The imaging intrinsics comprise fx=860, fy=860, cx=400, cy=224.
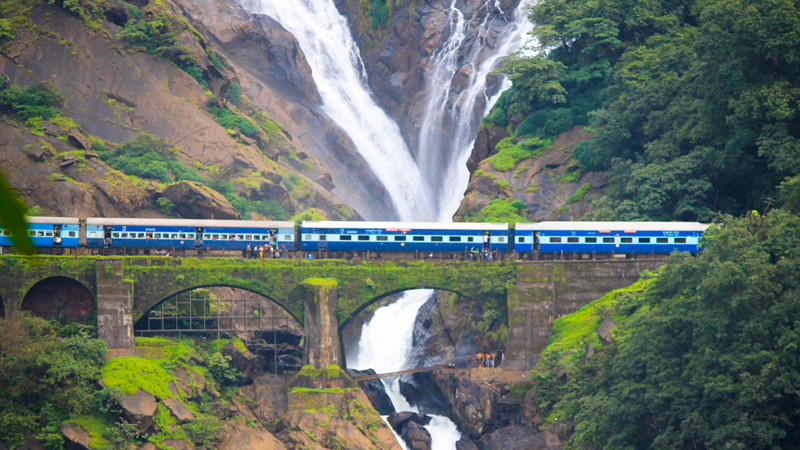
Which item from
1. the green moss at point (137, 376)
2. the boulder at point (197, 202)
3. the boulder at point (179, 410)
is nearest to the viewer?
the boulder at point (179, 410)

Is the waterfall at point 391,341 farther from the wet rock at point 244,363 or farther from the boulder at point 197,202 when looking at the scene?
the boulder at point 197,202

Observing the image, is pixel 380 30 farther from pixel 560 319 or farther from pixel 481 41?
pixel 560 319

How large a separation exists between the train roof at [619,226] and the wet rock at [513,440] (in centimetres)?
1278

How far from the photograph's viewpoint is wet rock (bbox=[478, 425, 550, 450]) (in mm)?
47594

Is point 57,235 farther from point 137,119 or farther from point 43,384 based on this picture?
point 137,119

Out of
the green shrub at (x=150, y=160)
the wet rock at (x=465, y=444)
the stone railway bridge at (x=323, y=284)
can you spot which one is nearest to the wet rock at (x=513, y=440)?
the wet rock at (x=465, y=444)

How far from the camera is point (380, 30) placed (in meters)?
104

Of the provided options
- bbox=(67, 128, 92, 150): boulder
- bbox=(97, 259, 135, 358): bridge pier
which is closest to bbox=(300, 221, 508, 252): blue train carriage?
bbox=(97, 259, 135, 358): bridge pier

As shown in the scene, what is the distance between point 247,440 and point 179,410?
164 inches

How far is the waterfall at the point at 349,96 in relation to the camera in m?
93.1

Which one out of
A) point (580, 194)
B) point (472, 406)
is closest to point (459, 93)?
point (580, 194)

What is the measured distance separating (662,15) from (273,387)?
44545 millimetres

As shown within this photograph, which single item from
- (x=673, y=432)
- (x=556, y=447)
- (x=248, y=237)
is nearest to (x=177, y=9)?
(x=248, y=237)

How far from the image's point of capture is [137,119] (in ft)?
251
